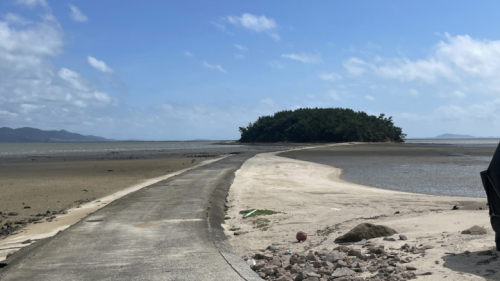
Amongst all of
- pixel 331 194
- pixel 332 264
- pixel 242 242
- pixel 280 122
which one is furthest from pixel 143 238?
pixel 280 122

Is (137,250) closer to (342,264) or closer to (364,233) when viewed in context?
(342,264)

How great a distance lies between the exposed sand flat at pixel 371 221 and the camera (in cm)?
536

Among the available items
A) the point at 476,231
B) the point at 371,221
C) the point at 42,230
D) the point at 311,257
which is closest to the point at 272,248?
the point at 311,257

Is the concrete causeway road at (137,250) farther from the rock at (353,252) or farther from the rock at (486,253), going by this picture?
the rock at (486,253)

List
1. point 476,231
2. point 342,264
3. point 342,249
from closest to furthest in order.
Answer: point 342,264 → point 342,249 → point 476,231

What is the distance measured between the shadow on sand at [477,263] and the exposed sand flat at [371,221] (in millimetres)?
11

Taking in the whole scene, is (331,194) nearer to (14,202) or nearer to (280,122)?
(14,202)

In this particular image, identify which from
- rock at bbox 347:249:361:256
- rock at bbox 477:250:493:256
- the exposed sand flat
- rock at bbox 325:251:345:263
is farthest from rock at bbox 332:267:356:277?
rock at bbox 477:250:493:256

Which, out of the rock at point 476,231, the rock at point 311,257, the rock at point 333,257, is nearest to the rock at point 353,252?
the rock at point 333,257

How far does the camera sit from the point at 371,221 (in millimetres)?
8953

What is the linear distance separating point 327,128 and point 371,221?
420 feet

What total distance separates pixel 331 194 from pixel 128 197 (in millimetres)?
7363

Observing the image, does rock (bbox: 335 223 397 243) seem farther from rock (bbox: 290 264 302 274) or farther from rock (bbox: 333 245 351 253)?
rock (bbox: 290 264 302 274)

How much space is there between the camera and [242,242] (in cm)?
788
